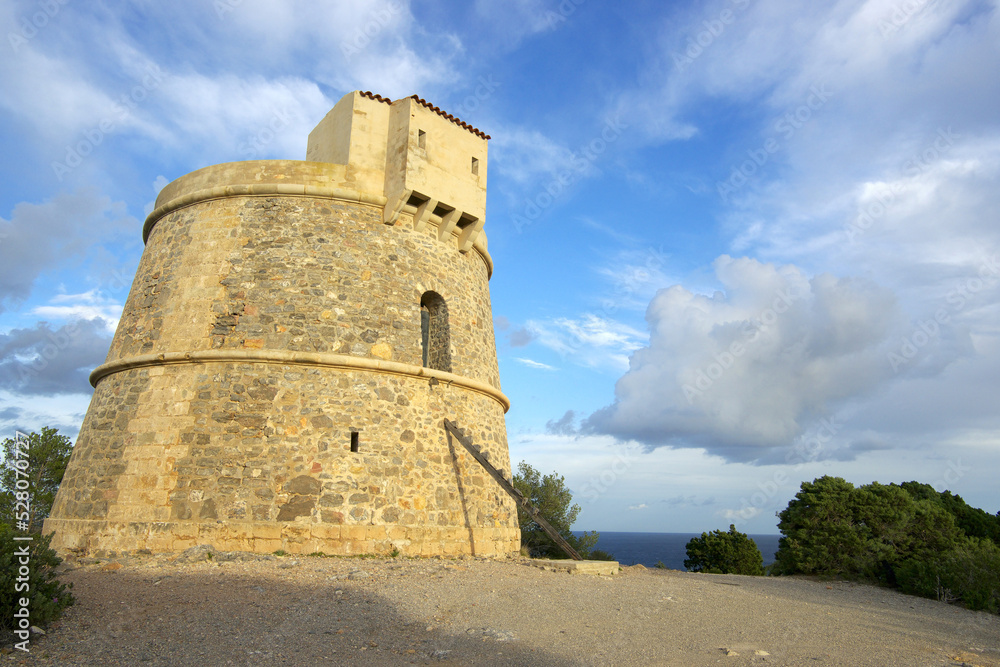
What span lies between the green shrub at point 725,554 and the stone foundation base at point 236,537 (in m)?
9.95

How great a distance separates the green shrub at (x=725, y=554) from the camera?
15.4 meters

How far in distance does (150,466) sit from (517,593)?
544cm

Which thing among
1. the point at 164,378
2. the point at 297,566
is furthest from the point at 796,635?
the point at 164,378

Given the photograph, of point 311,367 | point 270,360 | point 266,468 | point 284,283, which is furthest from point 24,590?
point 284,283

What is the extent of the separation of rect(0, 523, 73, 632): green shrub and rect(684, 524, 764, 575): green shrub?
14080mm

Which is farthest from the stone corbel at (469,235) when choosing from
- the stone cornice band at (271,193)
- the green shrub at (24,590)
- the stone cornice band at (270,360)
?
the green shrub at (24,590)

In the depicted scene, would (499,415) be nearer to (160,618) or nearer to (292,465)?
(292,465)

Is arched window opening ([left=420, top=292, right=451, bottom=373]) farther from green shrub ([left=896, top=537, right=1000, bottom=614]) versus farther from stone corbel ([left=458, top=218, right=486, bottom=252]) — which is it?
green shrub ([left=896, top=537, right=1000, bottom=614])

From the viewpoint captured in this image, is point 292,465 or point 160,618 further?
point 292,465

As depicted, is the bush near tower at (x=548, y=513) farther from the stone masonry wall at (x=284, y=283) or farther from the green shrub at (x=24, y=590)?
the green shrub at (x=24, y=590)

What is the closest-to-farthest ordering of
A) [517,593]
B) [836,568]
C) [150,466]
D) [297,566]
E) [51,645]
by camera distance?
[51,645]
[517,593]
[297,566]
[150,466]
[836,568]

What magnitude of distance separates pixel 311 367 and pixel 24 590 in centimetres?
485

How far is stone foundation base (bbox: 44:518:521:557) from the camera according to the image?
8016 millimetres

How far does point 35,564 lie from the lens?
4.94 m
